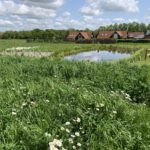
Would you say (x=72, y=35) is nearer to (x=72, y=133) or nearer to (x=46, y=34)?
(x=46, y=34)

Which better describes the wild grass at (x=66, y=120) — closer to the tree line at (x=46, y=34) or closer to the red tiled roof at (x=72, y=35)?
the tree line at (x=46, y=34)

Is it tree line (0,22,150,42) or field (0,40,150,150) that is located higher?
field (0,40,150,150)

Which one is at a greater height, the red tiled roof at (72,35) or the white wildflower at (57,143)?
the white wildflower at (57,143)

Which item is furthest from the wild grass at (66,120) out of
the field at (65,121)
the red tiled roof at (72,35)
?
the red tiled roof at (72,35)

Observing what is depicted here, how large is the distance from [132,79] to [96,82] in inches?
45.9

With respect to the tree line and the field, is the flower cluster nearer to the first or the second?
the field

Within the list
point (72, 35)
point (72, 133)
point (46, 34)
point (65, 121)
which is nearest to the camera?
point (72, 133)

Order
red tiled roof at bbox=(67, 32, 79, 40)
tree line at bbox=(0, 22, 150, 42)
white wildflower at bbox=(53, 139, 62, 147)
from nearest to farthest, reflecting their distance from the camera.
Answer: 1. white wildflower at bbox=(53, 139, 62, 147)
2. red tiled roof at bbox=(67, 32, 79, 40)
3. tree line at bbox=(0, 22, 150, 42)

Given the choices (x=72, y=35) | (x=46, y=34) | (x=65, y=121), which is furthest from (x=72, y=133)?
(x=46, y=34)

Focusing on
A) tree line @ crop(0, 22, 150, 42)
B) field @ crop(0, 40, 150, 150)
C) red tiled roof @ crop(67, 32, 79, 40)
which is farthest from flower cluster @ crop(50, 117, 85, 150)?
red tiled roof @ crop(67, 32, 79, 40)

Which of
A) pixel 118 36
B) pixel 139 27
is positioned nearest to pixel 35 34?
pixel 118 36

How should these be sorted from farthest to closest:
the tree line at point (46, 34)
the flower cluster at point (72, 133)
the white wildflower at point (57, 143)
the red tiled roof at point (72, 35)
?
the tree line at point (46, 34)
the red tiled roof at point (72, 35)
the flower cluster at point (72, 133)
the white wildflower at point (57, 143)

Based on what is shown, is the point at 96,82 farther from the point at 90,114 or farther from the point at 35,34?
the point at 35,34

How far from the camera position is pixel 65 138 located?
18.4 ft
